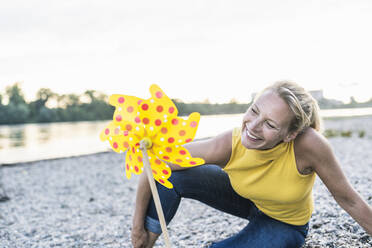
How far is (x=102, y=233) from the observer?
10.7 feet

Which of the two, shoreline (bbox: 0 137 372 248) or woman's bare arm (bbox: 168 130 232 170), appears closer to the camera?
woman's bare arm (bbox: 168 130 232 170)

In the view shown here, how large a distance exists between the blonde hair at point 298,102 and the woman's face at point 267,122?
0.02 m

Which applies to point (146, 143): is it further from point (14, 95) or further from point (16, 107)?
point (14, 95)

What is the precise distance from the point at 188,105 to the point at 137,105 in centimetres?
3755

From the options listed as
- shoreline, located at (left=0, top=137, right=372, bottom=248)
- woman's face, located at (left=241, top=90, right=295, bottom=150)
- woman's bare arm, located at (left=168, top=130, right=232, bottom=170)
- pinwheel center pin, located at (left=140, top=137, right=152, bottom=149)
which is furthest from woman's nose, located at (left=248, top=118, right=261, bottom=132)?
shoreline, located at (left=0, top=137, right=372, bottom=248)

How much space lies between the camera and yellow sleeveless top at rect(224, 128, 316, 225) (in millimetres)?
1745

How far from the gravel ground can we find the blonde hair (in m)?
1.09

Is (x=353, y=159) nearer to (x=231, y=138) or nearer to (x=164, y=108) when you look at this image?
(x=231, y=138)

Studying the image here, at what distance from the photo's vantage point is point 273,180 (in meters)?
1.77

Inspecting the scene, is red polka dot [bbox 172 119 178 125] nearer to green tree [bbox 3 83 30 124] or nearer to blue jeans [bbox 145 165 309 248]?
blue jeans [bbox 145 165 309 248]

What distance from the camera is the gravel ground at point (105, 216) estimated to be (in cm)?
269

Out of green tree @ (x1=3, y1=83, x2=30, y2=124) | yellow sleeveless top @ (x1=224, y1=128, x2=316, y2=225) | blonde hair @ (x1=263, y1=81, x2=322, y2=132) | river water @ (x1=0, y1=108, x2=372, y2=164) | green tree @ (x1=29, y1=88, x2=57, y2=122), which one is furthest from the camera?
green tree @ (x1=29, y1=88, x2=57, y2=122)

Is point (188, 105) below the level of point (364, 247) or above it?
below

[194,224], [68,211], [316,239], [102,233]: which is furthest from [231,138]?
[68,211]
